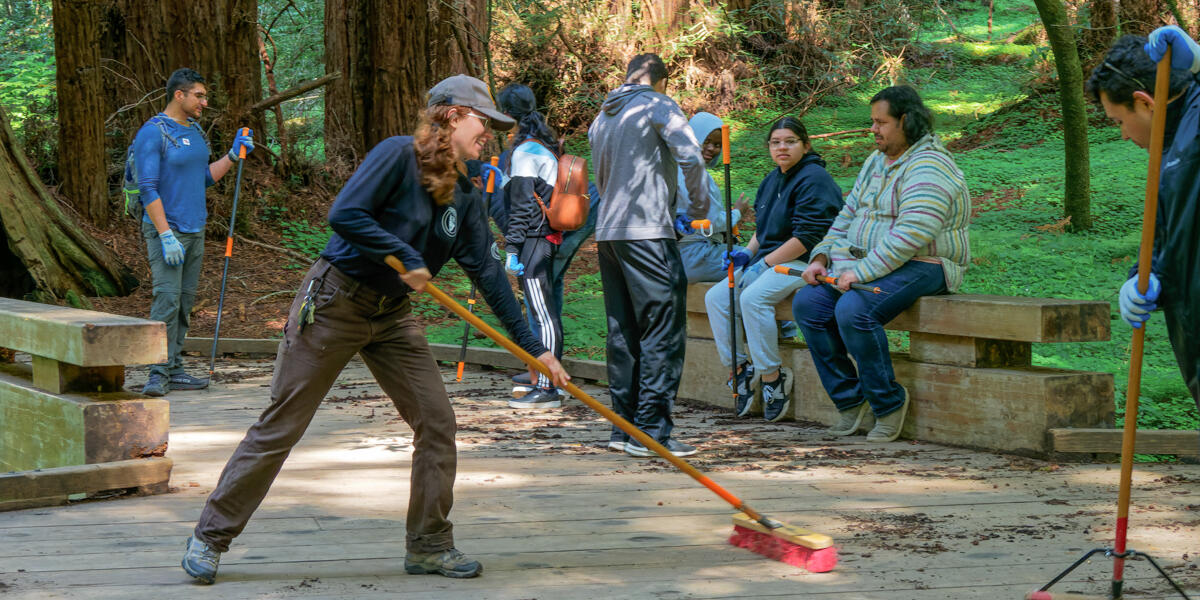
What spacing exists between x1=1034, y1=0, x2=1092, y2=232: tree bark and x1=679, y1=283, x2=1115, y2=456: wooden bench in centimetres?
546

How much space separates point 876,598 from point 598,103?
577 inches

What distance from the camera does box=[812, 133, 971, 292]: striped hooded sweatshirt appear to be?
5.90 metres

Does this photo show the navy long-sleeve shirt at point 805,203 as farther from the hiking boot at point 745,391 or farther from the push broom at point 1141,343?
the push broom at point 1141,343

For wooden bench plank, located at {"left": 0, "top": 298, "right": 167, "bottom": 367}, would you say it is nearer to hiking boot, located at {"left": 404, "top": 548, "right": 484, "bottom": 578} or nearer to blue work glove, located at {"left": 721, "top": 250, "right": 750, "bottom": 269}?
hiking boot, located at {"left": 404, "top": 548, "right": 484, "bottom": 578}

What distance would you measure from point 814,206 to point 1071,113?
5334mm

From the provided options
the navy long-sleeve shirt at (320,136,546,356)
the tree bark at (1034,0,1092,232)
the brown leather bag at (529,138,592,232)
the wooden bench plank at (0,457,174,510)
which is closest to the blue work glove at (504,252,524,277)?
the brown leather bag at (529,138,592,232)

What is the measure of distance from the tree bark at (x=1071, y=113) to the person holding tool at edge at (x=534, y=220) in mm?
5707

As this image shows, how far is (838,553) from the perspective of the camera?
4.05m

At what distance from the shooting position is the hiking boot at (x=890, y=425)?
19.8 ft

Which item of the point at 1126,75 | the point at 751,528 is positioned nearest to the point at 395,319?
the point at 751,528

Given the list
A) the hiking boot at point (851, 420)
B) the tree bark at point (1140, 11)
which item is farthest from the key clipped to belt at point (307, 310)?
the tree bark at point (1140, 11)

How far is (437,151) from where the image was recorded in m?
3.69

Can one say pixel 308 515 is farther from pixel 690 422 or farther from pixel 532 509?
pixel 690 422

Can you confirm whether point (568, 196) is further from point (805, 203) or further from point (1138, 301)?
point (1138, 301)
